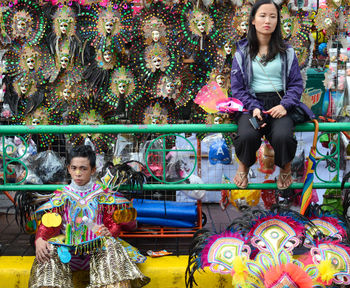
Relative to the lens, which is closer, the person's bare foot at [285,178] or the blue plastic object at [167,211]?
the person's bare foot at [285,178]

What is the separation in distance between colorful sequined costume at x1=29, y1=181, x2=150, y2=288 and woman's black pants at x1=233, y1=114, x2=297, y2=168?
85 centimetres

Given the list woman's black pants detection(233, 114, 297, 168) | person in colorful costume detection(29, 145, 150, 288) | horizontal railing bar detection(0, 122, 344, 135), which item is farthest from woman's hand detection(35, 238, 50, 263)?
woman's black pants detection(233, 114, 297, 168)

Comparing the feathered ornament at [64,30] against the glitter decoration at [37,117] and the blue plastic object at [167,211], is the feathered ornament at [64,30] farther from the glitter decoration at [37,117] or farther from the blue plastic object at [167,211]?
the blue plastic object at [167,211]

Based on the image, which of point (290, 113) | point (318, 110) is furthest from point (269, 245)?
point (318, 110)

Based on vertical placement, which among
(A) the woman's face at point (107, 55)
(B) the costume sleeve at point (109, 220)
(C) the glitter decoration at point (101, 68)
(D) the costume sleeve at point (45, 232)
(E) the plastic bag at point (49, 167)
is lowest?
(D) the costume sleeve at point (45, 232)

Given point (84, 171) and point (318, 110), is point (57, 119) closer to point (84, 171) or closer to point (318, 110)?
point (84, 171)

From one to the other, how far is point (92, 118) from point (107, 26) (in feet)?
2.72

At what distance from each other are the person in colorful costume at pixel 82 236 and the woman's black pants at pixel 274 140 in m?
0.85

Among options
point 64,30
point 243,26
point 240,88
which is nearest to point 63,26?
point 64,30

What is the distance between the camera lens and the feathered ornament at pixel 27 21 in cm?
428

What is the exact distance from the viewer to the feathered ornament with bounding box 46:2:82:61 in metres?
4.20

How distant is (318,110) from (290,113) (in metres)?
1.99

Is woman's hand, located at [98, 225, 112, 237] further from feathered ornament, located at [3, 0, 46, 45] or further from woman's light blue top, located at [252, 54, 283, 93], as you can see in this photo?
feathered ornament, located at [3, 0, 46, 45]

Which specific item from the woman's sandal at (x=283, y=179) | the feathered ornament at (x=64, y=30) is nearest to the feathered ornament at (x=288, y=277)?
the woman's sandal at (x=283, y=179)
